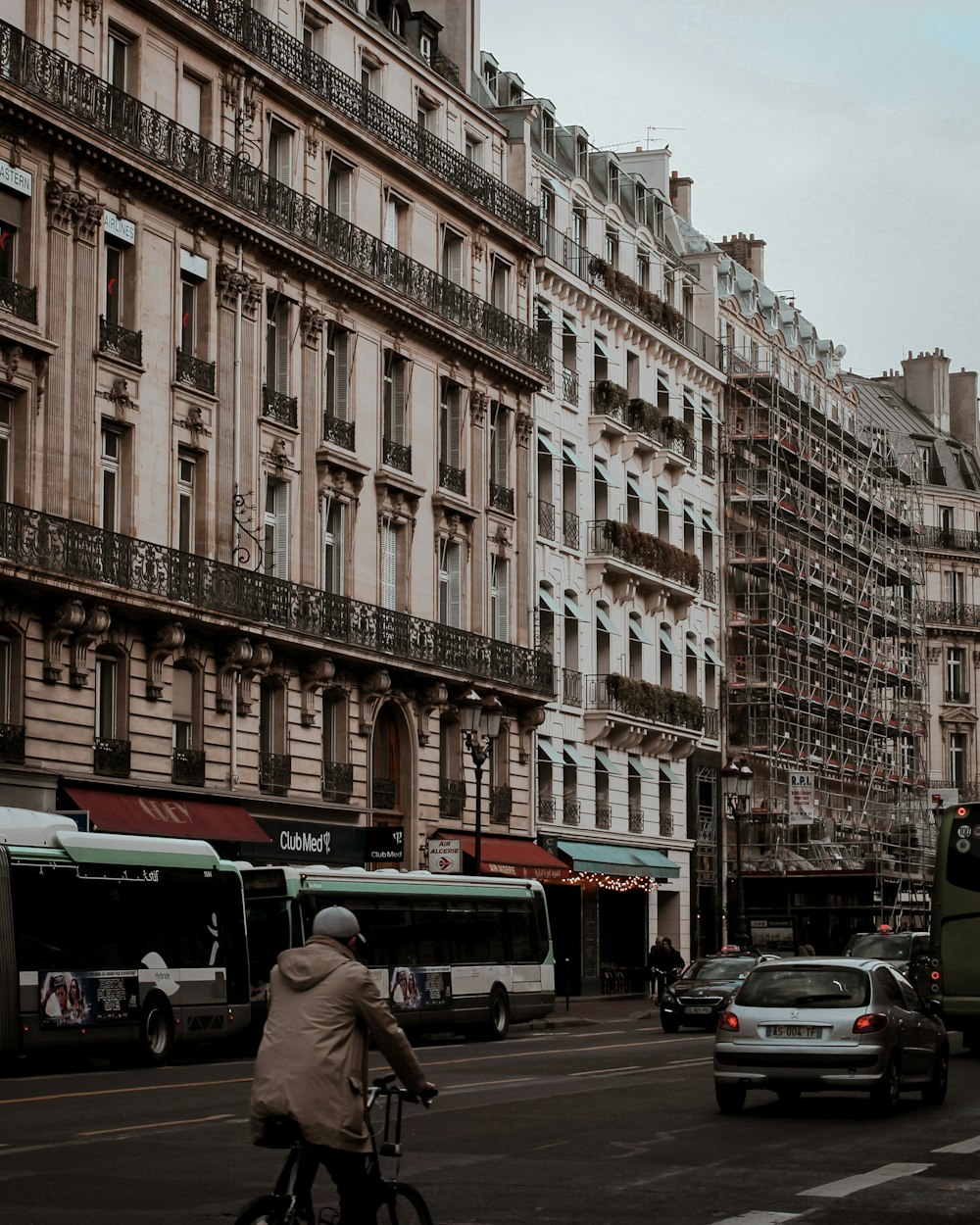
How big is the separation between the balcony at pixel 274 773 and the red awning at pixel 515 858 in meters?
6.48

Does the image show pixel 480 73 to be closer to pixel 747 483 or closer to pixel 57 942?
pixel 747 483

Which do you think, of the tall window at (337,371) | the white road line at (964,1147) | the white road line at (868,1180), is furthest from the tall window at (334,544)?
the white road line at (868,1180)

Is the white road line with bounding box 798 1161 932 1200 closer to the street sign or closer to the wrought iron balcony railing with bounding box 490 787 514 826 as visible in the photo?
the street sign

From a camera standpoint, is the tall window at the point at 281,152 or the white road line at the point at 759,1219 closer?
the white road line at the point at 759,1219

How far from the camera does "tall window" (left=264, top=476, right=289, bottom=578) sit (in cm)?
4391

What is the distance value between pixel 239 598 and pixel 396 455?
28.3ft

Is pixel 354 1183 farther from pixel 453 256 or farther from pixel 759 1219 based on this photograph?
pixel 453 256

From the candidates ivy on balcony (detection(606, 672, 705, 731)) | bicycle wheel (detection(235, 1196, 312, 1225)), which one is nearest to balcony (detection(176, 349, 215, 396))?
ivy on balcony (detection(606, 672, 705, 731))

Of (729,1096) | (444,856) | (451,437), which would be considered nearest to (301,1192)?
(729,1096)

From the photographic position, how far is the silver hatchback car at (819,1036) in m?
21.0

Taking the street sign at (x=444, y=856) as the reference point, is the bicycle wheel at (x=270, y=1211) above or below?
below

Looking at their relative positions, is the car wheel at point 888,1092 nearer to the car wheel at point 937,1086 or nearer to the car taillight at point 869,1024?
the car taillight at point 869,1024

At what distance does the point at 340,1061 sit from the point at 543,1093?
558 inches

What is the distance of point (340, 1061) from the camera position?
9688mm
